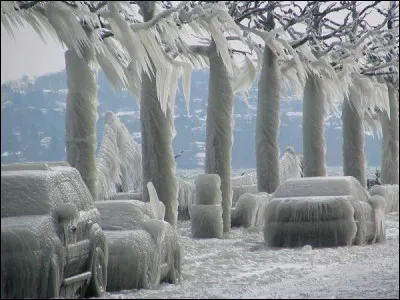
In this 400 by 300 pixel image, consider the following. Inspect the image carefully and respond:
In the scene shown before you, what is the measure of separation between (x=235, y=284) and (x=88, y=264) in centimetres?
270

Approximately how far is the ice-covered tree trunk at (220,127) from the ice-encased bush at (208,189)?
131 cm

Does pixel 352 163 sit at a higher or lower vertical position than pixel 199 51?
lower

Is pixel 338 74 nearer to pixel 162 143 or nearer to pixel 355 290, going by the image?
pixel 162 143

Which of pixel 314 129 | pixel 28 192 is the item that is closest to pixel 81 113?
pixel 28 192

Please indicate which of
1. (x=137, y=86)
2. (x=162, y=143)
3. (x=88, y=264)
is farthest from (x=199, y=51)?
(x=88, y=264)

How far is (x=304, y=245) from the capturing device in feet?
68.4

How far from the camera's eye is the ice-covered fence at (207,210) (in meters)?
25.3

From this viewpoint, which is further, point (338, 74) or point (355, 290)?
point (338, 74)

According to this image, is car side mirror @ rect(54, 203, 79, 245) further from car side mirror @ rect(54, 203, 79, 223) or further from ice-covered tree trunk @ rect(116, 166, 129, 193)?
ice-covered tree trunk @ rect(116, 166, 129, 193)

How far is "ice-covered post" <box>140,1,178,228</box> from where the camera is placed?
23594mm

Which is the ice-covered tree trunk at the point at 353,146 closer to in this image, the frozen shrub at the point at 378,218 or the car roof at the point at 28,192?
the frozen shrub at the point at 378,218

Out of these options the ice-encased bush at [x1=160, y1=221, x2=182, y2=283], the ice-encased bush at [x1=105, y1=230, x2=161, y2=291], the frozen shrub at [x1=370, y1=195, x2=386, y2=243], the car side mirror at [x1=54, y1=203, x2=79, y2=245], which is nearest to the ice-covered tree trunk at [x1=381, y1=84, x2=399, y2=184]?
the frozen shrub at [x1=370, y1=195, x2=386, y2=243]

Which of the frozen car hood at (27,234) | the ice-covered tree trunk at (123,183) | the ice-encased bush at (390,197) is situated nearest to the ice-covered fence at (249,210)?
the ice-covered tree trunk at (123,183)

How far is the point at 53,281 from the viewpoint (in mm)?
10781
